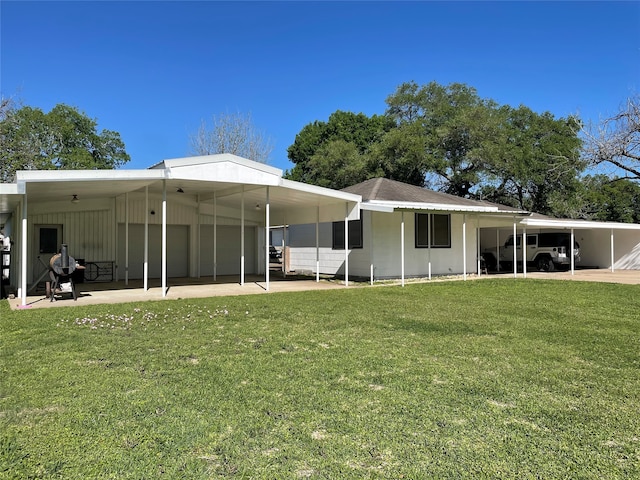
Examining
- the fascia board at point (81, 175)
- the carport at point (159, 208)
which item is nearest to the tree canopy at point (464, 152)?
the carport at point (159, 208)

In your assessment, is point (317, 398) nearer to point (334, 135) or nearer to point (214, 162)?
point (214, 162)

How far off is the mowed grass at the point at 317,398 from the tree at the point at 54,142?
22.2 m

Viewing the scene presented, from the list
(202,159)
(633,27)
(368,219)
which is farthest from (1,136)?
(633,27)

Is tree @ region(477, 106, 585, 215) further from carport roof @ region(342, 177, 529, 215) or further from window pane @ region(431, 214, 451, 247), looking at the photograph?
window pane @ region(431, 214, 451, 247)

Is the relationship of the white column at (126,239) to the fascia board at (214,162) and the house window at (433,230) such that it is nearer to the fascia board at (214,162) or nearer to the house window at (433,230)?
the fascia board at (214,162)

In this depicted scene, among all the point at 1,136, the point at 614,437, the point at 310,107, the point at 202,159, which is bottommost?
the point at 614,437

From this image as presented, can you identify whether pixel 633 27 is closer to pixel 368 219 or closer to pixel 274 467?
pixel 368 219

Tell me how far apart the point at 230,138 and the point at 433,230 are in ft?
63.7

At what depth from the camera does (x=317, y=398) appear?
11.6 ft

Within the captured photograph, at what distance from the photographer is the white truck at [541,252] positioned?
64.3 feet

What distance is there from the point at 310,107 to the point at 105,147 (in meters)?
18.7

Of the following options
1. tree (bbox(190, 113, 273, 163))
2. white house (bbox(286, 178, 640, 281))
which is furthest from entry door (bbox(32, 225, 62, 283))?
tree (bbox(190, 113, 273, 163))

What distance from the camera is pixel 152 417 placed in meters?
3.17

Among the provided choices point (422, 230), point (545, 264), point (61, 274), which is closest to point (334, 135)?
point (545, 264)
